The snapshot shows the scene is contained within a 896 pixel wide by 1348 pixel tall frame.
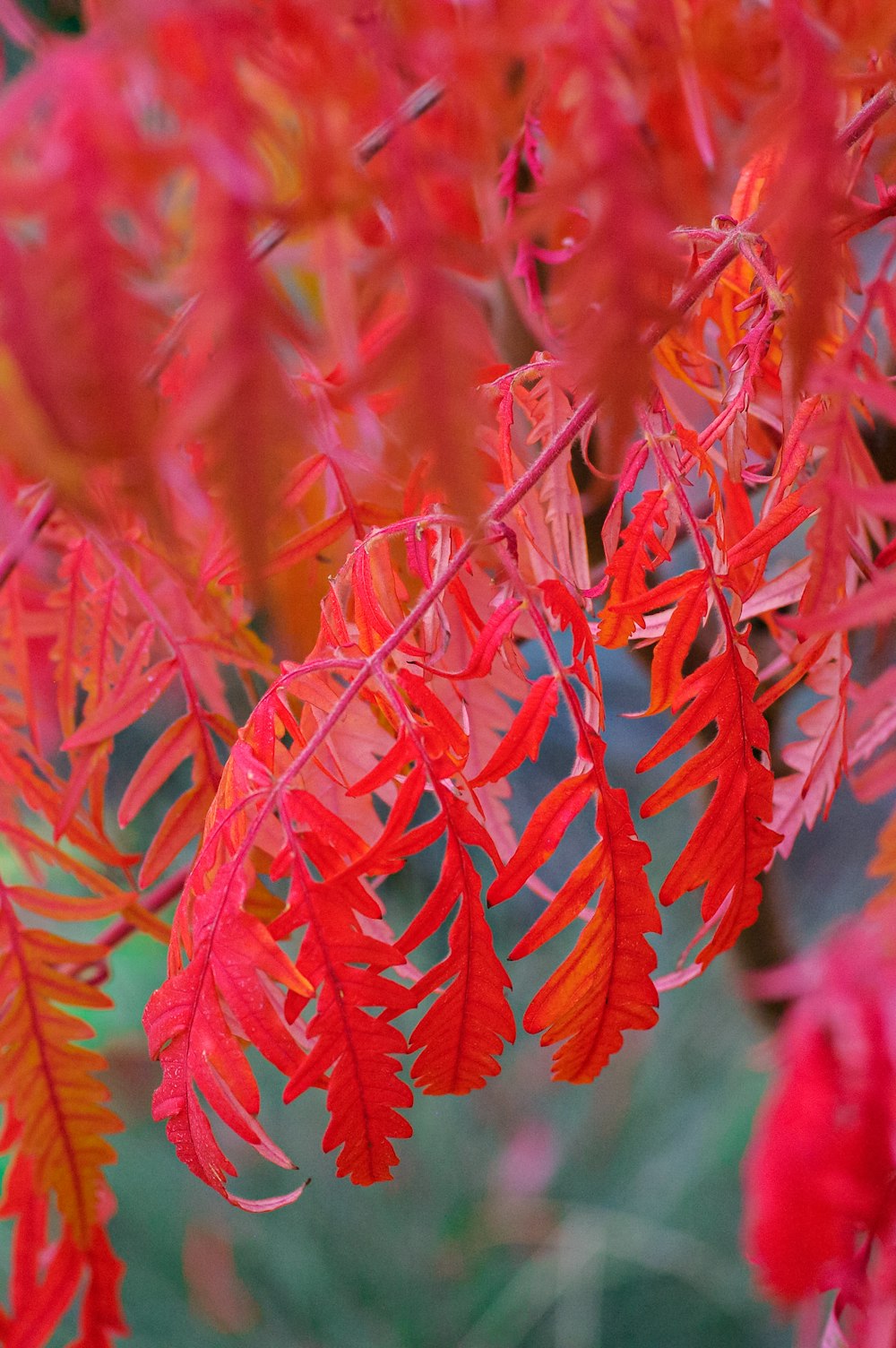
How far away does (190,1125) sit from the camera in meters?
0.24

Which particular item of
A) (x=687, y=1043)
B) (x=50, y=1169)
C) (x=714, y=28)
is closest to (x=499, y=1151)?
(x=687, y=1043)

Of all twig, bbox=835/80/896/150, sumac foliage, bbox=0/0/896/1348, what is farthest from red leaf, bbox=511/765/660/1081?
twig, bbox=835/80/896/150

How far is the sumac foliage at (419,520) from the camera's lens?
12 cm

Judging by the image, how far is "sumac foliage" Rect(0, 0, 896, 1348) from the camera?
12cm

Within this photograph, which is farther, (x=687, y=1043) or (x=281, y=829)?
(x=687, y=1043)

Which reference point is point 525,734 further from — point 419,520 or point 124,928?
point 124,928

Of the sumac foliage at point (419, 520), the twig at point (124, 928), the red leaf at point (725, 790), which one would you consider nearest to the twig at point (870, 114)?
the sumac foliage at point (419, 520)

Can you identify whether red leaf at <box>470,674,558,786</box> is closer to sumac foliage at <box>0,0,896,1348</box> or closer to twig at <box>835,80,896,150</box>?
sumac foliage at <box>0,0,896,1348</box>

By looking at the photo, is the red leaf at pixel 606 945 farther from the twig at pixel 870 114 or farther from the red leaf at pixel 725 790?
the twig at pixel 870 114

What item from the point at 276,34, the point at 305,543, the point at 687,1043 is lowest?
the point at 687,1043

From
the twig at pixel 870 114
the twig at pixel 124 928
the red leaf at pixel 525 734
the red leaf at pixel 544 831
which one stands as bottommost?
the twig at pixel 124 928

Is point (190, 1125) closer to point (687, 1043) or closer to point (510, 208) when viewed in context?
point (510, 208)

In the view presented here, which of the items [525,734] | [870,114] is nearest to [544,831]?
[525,734]

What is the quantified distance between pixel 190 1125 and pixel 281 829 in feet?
0.24
